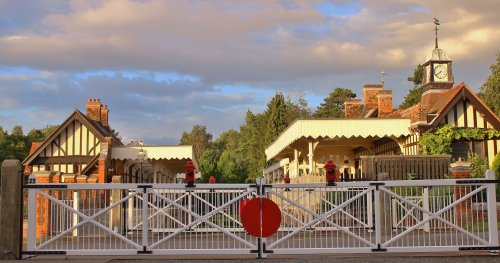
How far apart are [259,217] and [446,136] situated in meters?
18.0

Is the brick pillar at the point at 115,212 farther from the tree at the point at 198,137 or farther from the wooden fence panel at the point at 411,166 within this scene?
the tree at the point at 198,137

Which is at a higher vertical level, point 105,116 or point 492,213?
point 105,116

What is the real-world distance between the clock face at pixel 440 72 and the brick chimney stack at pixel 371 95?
9261mm

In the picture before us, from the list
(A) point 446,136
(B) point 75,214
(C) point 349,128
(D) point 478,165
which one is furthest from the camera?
(C) point 349,128

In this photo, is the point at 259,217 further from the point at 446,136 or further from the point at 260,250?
the point at 446,136

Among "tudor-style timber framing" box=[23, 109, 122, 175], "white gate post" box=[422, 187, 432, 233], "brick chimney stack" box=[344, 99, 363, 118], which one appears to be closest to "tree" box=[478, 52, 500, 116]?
"brick chimney stack" box=[344, 99, 363, 118]

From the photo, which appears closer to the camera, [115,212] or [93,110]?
[115,212]

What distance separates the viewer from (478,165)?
82.0 ft

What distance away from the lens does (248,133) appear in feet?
292

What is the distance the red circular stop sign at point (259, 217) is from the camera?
384 inches

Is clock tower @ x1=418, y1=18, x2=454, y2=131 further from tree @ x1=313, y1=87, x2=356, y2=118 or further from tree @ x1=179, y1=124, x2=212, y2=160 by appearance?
tree @ x1=179, y1=124, x2=212, y2=160

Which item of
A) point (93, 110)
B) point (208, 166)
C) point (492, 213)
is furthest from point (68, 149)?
point (492, 213)

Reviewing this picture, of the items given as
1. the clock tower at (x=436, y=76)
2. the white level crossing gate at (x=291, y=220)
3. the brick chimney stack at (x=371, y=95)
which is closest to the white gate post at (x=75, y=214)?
the white level crossing gate at (x=291, y=220)

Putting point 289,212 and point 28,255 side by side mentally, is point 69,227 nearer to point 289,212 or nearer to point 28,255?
point 28,255
